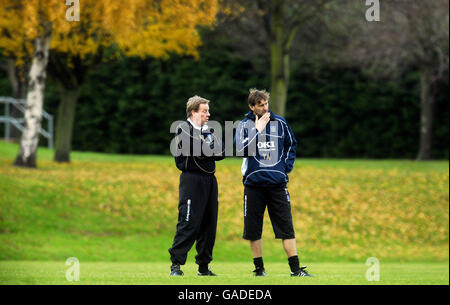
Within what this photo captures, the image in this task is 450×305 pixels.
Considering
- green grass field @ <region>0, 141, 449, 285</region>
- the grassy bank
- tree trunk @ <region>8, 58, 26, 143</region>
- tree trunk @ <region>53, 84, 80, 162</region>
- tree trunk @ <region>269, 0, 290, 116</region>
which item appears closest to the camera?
green grass field @ <region>0, 141, 449, 285</region>

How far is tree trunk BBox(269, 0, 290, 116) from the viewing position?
71.1ft

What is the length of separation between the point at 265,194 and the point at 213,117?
1898cm

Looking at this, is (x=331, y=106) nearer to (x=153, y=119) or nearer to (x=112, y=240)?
(x=153, y=119)

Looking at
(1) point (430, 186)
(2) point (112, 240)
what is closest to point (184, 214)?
(2) point (112, 240)

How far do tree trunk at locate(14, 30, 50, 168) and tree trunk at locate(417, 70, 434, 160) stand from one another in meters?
12.7

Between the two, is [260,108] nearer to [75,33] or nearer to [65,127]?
[75,33]

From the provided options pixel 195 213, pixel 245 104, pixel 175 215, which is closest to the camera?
pixel 195 213

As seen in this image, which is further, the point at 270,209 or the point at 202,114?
the point at 270,209

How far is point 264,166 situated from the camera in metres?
7.47

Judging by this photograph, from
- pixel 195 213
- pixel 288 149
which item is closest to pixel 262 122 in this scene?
pixel 288 149

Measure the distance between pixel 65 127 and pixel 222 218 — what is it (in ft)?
22.4

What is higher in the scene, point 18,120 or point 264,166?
point 18,120

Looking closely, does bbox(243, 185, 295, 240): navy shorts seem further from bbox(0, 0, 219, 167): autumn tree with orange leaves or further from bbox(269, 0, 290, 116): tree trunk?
bbox(269, 0, 290, 116): tree trunk

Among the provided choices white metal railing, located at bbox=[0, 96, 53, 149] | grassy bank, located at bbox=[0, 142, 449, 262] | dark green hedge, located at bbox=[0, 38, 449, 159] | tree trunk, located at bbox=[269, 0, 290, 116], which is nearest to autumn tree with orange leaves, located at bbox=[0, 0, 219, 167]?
grassy bank, located at bbox=[0, 142, 449, 262]
